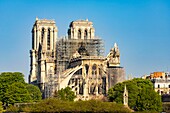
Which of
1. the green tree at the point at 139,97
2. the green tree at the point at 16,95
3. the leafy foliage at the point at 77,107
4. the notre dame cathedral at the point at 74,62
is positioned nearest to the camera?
the leafy foliage at the point at 77,107

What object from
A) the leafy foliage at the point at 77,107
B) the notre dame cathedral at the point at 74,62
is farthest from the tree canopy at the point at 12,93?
the leafy foliage at the point at 77,107

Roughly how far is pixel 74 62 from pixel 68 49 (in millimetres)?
6138

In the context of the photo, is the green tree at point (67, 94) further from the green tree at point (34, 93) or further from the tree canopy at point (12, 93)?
the green tree at point (34, 93)

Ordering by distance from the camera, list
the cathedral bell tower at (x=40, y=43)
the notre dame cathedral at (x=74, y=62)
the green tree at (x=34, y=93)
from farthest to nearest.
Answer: the cathedral bell tower at (x=40, y=43) → the green tree at (x=34, y=93) → the notre dame cathedral at (x=74, y=62)

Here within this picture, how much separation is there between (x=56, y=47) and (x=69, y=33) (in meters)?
9.27

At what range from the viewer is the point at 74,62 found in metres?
104

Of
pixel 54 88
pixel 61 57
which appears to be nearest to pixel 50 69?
pixel 61 57

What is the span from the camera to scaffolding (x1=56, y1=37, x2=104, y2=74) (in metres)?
108

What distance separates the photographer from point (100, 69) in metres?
100

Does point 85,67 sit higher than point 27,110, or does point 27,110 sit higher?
point 85,67

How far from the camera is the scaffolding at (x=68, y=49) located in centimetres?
10844

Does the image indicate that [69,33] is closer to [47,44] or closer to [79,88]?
[47,44]

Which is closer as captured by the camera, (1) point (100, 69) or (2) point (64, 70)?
(1) point (100, 69)

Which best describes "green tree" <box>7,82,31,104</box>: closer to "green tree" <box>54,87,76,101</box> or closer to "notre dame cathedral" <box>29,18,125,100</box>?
"green tree" <box>54,87,76,101</box>
